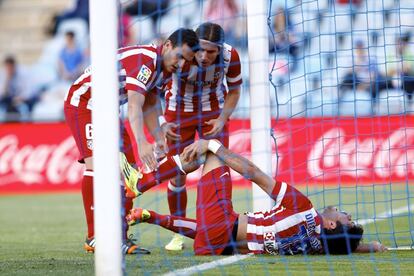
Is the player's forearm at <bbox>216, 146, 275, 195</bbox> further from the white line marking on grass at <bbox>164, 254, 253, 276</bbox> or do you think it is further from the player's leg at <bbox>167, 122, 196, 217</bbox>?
the player's leg at <bbox>167, 122, 196, 217</bbox>

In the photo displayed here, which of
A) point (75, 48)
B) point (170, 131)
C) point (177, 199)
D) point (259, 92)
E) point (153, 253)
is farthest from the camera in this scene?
point (75, 48)

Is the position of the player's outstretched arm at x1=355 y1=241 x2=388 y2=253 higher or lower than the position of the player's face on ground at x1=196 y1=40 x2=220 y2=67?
lower

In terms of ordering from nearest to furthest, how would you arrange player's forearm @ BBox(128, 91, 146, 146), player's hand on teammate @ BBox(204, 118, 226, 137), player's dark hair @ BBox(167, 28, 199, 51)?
player's forearm @ BBox(128, 91, 146, 146)
player's dark hair @ BBox(167, 28, 199, 51)
player's hand on teammate @ BBox(204, 118, 226, 137)

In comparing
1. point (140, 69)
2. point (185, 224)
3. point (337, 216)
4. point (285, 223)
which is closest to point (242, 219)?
point (285, 223)

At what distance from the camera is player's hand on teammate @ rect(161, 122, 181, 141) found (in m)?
7.36

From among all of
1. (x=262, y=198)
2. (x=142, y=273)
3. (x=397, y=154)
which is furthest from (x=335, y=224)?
(x=397, y=154)

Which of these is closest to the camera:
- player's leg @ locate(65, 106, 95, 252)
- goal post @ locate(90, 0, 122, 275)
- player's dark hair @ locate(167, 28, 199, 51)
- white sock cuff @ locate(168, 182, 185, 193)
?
goal post @ locate(90, 0, 122, 275)

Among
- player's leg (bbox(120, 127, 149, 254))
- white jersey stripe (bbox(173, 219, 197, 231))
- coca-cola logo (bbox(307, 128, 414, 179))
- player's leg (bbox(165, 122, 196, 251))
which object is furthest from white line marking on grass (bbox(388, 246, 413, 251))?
coca-cola logo (bbox(307, 128, 414, 179))

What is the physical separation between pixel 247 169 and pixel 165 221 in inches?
32.3

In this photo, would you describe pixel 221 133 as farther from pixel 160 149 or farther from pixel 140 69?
pixel 140 69

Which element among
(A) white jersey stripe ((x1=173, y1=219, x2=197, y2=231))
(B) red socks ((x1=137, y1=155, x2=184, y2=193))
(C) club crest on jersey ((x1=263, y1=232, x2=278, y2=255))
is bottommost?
(C) club crest on jersey ((x1=263, y1=232, x2=278, y2=255))

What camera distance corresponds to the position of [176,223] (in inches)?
268

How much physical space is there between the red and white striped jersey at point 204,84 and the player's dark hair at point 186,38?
0.52m

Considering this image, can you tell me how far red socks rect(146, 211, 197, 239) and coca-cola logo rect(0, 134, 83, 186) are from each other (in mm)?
8749
